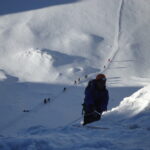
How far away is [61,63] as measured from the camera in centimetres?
2767

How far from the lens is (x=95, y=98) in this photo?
6391mm

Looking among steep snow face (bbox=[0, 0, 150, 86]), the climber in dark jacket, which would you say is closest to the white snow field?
steep snow face (bbox=[0, 0, 150, 86])

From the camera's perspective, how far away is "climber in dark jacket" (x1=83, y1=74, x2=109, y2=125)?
20.6 feet

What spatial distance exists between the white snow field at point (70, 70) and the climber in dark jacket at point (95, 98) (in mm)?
269

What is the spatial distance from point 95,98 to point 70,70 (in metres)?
19.5

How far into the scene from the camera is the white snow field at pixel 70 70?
4.62 metres

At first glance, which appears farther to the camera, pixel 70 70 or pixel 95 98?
pixel 70 70

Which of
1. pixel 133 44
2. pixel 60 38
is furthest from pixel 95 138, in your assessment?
pixel 133 44

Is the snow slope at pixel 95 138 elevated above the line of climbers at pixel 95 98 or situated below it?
below

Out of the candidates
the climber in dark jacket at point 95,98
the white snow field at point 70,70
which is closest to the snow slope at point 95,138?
the white snow field at point 70,70

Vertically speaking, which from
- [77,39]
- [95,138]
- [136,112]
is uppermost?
[77,39]

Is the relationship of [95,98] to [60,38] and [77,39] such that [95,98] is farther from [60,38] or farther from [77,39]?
[60,38]

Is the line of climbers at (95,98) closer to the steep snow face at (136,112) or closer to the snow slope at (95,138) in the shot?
the snow slope at (95,138)

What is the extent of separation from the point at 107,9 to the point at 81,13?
389 centimetres
